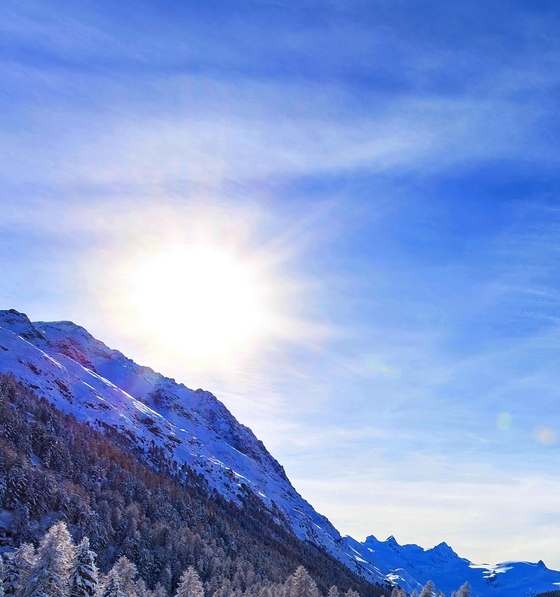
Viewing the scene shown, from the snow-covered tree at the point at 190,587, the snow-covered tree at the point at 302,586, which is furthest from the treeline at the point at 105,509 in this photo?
the snow-covered tree at the point at 190,587

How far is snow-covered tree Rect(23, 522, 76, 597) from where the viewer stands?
49562 millimetres

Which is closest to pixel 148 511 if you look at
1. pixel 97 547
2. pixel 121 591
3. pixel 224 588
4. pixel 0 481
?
pixel 97 547

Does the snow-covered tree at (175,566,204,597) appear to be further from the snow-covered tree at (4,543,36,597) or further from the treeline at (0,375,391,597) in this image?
the treeline at (0,375,391,597)

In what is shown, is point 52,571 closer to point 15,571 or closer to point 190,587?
point 15,571

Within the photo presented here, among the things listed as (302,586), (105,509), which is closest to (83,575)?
(302,586)

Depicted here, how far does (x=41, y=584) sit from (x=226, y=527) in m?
160

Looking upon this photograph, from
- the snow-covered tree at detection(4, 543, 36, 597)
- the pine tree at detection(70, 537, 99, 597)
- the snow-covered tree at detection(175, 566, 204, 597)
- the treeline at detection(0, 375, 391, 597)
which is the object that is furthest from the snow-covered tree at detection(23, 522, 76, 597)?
the treeline at detection(0, 375, 391, 597)

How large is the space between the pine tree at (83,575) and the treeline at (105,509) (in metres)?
51.9

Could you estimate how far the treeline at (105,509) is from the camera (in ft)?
391

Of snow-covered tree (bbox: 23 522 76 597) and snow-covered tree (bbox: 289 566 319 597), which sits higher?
snow-covered tree (bbox: 289 566 319 597)

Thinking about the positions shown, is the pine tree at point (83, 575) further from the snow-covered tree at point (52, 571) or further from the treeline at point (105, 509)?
the treeline at point (105, 509)

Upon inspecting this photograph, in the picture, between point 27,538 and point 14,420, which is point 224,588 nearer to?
point 27,538

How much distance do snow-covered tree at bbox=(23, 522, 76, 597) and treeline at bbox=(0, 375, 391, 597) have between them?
54.5 metres

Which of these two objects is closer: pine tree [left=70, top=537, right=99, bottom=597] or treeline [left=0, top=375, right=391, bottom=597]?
pine tree [left=70, top=537, right=99, bottom=597]
